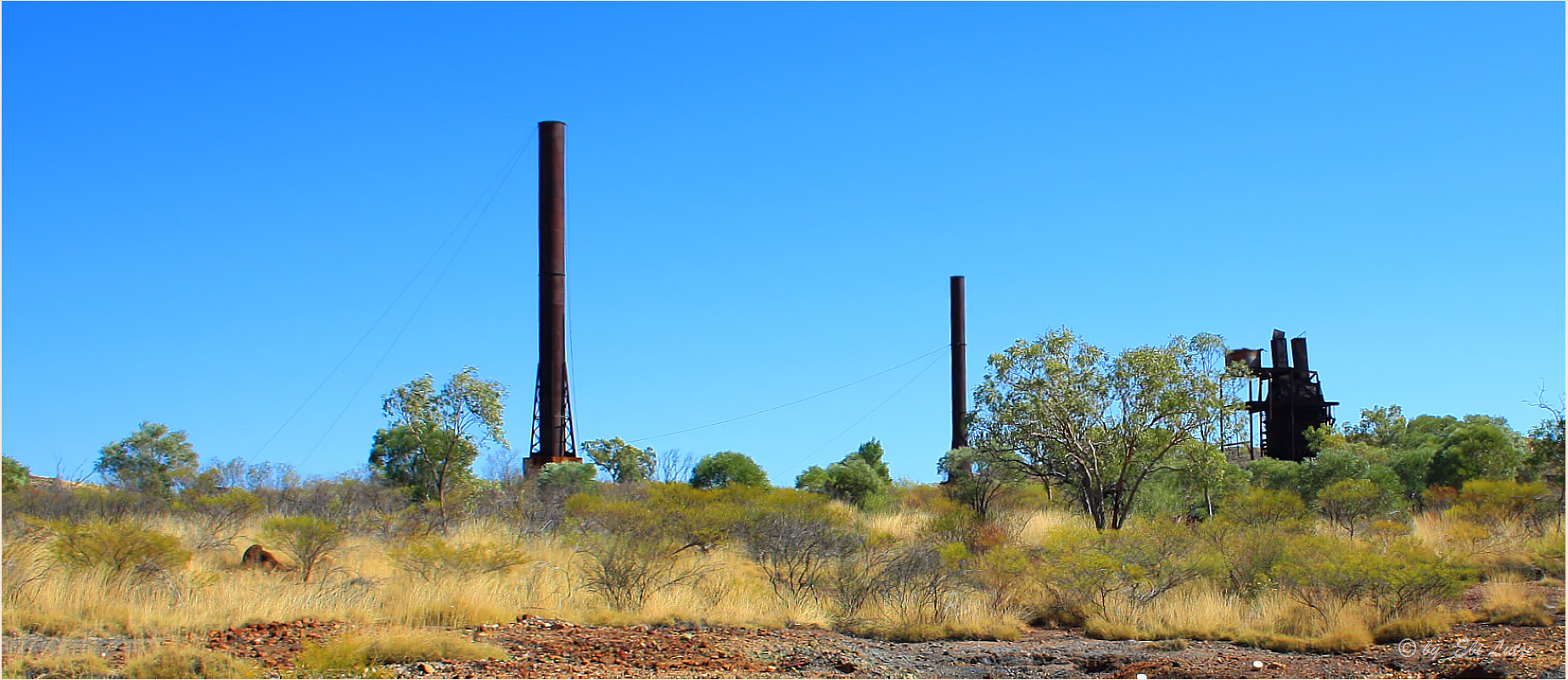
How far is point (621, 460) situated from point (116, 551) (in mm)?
27504

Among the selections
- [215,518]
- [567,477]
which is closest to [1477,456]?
[567,477]

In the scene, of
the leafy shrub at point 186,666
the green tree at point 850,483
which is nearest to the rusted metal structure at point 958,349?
the green tree at point 850,483

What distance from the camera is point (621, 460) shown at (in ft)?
143

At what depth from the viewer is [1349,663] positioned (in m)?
14.8

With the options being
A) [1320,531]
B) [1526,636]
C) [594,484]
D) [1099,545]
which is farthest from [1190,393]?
[594,484]

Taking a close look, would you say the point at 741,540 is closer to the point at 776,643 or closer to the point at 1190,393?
the point at 776,643

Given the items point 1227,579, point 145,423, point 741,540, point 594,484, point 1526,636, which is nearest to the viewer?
point 1526,636

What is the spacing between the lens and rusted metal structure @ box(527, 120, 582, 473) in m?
38.6

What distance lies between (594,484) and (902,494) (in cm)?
1499

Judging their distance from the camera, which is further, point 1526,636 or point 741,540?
point 741,540

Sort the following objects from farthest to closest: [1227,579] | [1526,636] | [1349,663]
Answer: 1. [1227,579]
2. [1526,636]
3. [1349,663]

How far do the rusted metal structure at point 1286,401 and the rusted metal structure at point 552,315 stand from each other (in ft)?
89.8

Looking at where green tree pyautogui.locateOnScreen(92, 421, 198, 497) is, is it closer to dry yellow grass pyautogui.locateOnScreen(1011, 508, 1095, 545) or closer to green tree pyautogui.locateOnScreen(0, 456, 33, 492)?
green tree pyautogui.locateOnScreen(0, 456, 33, 492)

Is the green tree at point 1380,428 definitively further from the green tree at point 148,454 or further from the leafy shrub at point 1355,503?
the green tree at point 148,454
